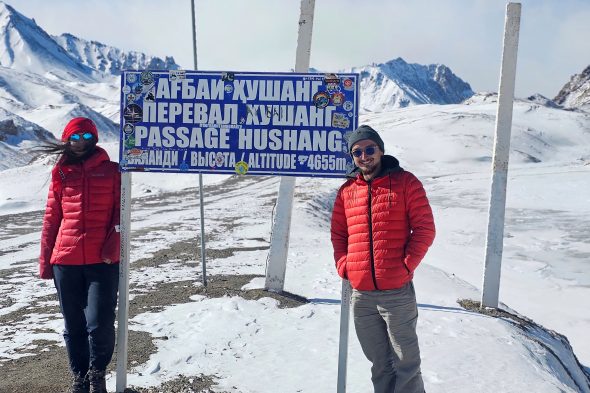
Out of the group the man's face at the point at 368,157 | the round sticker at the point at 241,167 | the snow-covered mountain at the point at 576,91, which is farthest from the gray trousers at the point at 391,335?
the snow-covered mountain at the point at 576,91

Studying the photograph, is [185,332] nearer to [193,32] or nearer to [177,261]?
[193,32]

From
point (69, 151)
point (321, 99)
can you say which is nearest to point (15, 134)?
point (69, 151)

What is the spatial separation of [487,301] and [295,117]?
4.93 meters

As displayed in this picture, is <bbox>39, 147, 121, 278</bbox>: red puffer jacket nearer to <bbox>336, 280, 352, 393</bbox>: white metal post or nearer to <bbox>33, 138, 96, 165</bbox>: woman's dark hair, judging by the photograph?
<bbox>33, 138, 96, 165</bbox>: woman's dark hair

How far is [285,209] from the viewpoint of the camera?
7.26 meters

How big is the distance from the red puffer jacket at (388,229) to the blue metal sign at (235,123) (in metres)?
0.60

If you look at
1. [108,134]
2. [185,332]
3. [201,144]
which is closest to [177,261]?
[185,332]

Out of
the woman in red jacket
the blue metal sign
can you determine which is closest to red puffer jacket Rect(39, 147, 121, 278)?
the woman in red jacket

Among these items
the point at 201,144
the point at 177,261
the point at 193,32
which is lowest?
the point at 177,261

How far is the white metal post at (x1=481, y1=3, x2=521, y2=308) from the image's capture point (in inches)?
283

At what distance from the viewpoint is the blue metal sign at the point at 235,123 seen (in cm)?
429

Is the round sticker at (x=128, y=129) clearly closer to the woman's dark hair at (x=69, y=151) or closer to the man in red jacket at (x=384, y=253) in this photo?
the woman's dark hair at (x=69, y=151)

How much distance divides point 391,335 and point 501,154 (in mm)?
4693

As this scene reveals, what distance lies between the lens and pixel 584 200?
3102cm
